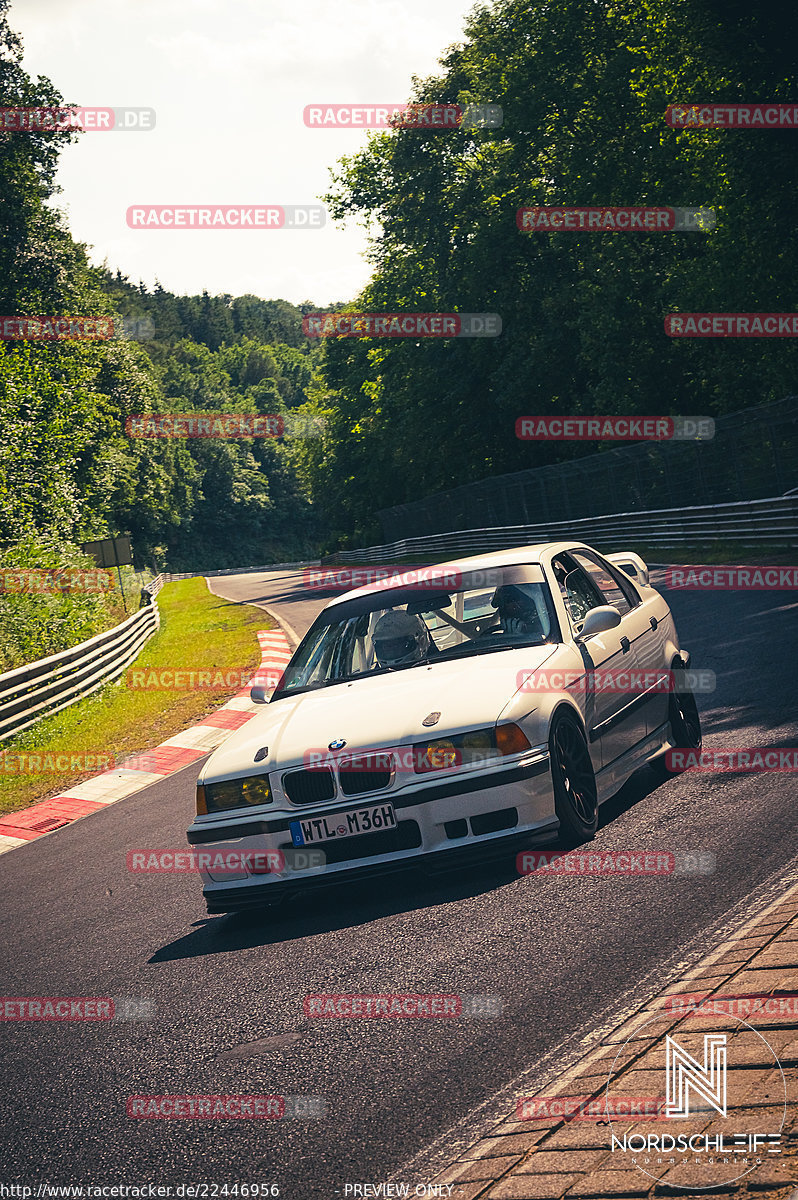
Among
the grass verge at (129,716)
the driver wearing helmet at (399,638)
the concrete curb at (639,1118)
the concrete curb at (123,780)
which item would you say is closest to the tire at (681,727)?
the driver wearing helmet at (399,638)

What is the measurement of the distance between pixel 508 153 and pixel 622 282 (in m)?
7.50

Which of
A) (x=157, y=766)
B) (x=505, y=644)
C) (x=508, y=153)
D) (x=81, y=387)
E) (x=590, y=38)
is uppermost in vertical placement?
(x=590, y=38)

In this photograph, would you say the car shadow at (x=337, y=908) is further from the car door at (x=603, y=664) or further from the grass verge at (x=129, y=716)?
the grass verge at (x=129, y=716)

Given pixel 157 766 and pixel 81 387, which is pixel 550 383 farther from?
pixel 157 766

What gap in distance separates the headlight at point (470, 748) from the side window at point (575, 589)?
62.1 inches

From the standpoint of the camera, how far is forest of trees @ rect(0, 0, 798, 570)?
27.7 metres

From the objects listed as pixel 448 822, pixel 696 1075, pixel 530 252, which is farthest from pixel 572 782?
pixel 530 252

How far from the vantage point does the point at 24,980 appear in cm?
586

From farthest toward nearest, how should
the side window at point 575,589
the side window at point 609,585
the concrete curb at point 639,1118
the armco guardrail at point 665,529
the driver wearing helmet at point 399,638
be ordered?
the armco guardrail at point 665,529
the side window at point 609,585
the side window at point 575,589
the driver wearing helmet at point 399,638
the concrete curb at point 639,1118

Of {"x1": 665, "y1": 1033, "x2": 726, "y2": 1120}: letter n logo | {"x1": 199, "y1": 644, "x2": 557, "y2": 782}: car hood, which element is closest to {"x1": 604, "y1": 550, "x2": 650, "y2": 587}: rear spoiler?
{"x1": 199, "y1": 644, "x2": 557, "y2": 782}: car hood

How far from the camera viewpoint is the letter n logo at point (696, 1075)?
9.77 ft

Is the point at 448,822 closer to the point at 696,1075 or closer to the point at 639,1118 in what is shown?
the point at 696,1075

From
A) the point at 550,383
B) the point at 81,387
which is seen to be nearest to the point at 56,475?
the point at 81,387

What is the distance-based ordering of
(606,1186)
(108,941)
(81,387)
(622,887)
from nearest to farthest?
(606,1186) < (622,887) < (108,941) < (81,387)
